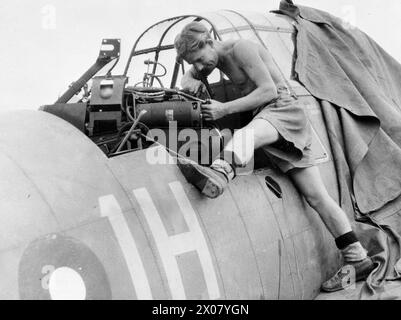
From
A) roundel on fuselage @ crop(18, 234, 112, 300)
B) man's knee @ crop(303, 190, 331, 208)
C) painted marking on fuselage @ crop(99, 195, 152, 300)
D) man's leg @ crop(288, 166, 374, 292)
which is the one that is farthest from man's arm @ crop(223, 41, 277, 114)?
roundel on fuselage @ crop(18, 234, 112, 300)

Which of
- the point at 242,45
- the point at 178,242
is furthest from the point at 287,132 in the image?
the point at 178,242

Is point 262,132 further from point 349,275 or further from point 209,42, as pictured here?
point 349,275

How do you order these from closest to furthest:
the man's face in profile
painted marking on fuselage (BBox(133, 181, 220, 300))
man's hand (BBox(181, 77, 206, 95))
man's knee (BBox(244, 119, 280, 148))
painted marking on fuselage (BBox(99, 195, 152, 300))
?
1. painted marking on fuselage (BBox(99, 195, 152, 300))
2. painted marking on fuselage (BBox(133, 181, 220, 300))
3. man's knee (BBox(244, 119, 280, 148))
4. the man's face in profile
5. man's hand (BBox(181, 77, 206, 95))

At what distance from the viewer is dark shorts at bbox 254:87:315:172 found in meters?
3.61

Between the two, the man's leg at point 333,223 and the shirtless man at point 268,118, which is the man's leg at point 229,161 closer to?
the shirtless man at point 268,118

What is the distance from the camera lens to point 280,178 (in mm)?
3773

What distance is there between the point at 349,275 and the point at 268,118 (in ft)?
4.09

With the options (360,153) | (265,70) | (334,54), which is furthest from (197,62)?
(334,54)

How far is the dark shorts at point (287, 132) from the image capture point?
3605 millimetres

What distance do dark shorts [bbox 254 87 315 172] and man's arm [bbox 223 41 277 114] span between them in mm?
91

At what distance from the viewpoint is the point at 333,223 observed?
12.5 ft

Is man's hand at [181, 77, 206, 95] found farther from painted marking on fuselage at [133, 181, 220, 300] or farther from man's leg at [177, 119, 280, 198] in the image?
painted marking on fuselage at [133, 181, 220, 300]

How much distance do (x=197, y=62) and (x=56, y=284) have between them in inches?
71.6

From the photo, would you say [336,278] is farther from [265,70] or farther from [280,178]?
[265,70]
